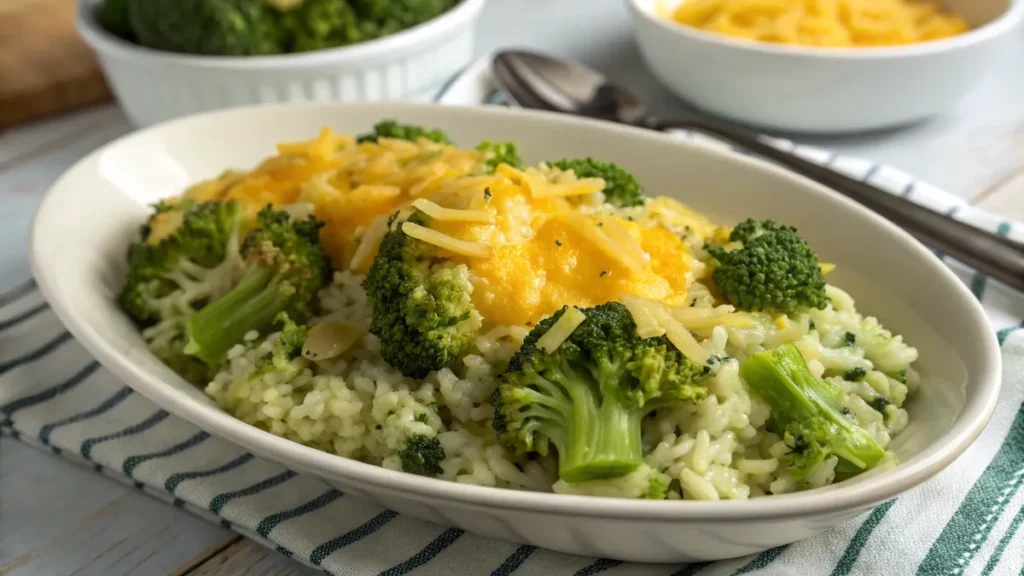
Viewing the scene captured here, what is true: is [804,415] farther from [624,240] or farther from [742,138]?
[742,138]

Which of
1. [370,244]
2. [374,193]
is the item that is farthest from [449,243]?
[374,193]

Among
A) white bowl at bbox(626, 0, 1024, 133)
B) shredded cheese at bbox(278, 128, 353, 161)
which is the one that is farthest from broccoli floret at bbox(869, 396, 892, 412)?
white bowl at bbox(626, 0, 1024, 133)

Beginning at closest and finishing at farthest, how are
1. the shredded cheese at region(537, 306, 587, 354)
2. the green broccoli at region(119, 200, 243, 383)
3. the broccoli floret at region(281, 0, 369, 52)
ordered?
the shredded cheese at region(537, 306, 587, 354), the green broccoli at region(119, 200, 243, 383), the broccoli floret at region(281, 0, 369, 52)

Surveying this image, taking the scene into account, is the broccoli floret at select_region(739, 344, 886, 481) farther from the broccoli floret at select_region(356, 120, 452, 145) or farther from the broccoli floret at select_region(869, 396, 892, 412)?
the broccoli floret at select_region(356, 120, 452, 145)

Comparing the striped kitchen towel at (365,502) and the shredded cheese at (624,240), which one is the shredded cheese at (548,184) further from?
the striped kitchen towel at (365,502)

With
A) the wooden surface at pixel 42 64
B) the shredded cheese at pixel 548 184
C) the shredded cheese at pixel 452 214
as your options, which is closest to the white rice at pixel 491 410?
the shredded cheese at pixel 452 214

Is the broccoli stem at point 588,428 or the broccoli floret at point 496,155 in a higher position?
the broccoli floret at point 496,155
